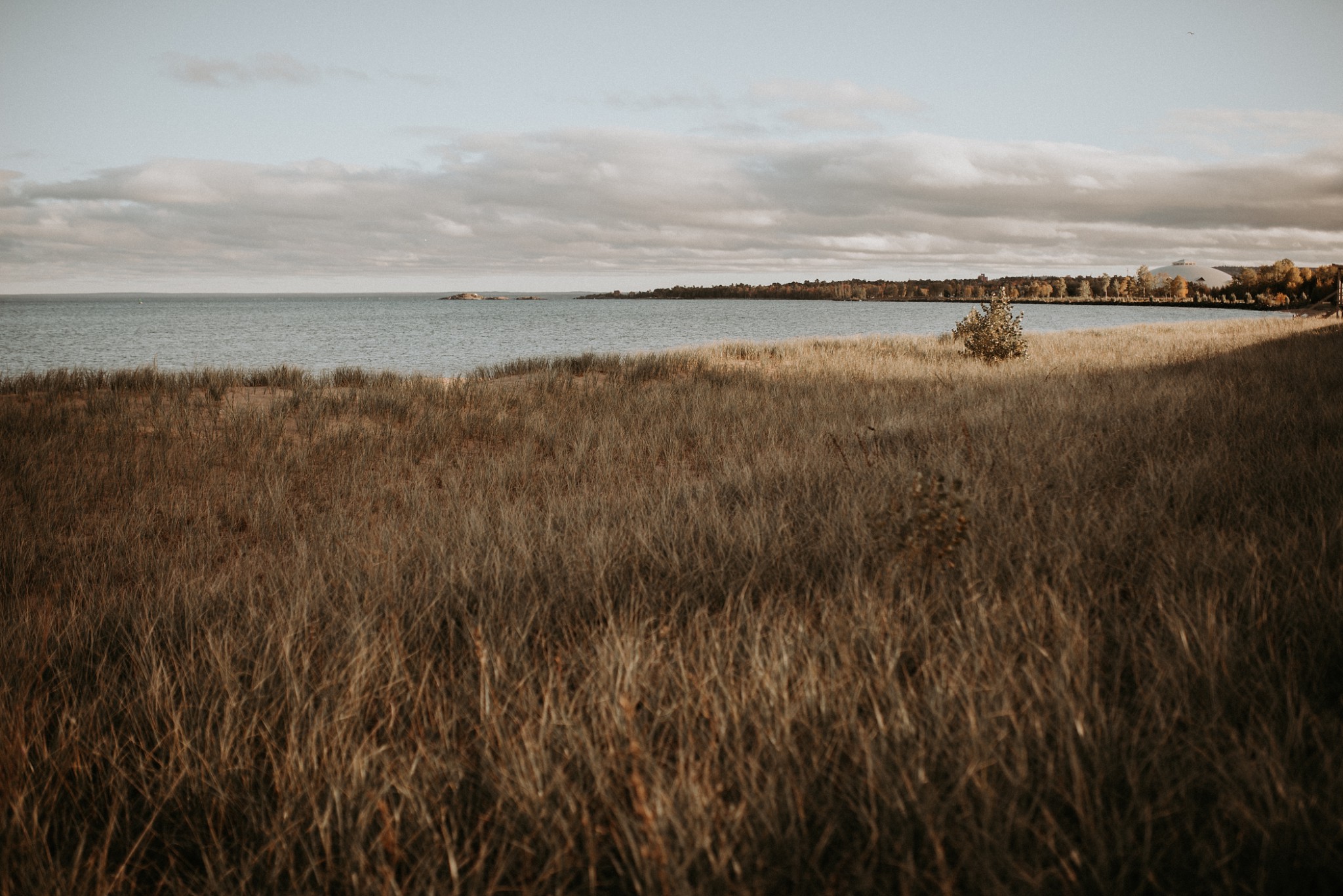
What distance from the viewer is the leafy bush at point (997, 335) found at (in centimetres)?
1484

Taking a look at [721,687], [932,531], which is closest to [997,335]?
[932,531]

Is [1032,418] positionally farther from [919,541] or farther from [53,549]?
[53,549]

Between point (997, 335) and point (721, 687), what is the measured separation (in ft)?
49.8

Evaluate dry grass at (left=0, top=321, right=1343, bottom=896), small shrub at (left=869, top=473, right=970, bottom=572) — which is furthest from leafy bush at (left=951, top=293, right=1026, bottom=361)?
small shrub at (left=869, top=473, right=970, bottom=572)

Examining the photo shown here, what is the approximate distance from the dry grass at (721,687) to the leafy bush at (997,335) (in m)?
10.4

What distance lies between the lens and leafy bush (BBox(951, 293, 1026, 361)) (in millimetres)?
14836

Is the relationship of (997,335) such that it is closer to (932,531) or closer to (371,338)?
(932,531)

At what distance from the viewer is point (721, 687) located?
1.90 meters

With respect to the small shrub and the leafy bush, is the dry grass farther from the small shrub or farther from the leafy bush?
the leafy bush

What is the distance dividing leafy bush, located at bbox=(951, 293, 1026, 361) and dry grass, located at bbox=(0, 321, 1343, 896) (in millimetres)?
10399

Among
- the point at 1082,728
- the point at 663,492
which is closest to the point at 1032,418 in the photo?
the point at 663,492

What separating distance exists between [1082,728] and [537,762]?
1347 mm

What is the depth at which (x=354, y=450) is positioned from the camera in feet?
24.1

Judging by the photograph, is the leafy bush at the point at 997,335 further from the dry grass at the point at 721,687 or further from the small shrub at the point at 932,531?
the small shrub at the point at 932,531
